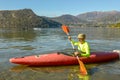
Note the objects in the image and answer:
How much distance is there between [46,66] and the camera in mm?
12828

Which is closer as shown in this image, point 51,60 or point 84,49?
point 51,60

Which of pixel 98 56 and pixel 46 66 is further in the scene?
pixel 98 56

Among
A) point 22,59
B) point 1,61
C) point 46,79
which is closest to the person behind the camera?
point 46,79

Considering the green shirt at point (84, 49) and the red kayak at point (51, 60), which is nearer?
the red kayak at point (51, 60)

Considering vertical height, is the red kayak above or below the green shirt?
below

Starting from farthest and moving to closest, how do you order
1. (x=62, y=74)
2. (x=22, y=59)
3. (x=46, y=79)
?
(x=22, y=59)
(x=62, y=74)
(x=46, y=79)

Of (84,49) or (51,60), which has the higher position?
(84,49)

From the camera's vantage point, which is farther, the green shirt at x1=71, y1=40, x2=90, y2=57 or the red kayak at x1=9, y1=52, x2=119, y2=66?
the green shirt at x1=71, y1=40, x2=90, y2=57

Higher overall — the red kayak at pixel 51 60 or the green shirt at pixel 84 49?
the green shirt at pixel 84 49

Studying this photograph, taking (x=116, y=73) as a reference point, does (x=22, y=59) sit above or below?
above

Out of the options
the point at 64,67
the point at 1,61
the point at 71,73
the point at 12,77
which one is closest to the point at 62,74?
the point at 71,73

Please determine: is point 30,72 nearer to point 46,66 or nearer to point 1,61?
point 46,66

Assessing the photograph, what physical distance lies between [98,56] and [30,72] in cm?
453

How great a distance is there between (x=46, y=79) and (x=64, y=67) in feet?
8.25
